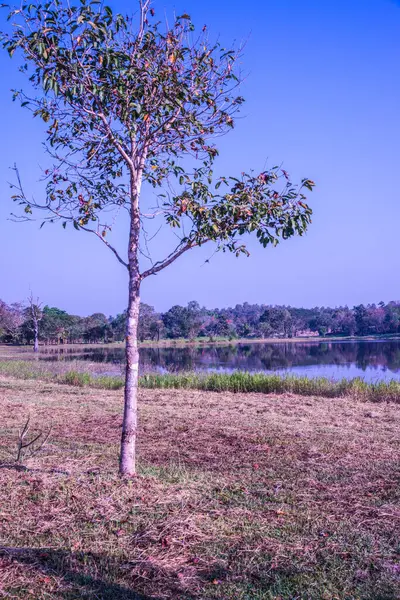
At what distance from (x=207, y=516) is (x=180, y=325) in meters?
72.8

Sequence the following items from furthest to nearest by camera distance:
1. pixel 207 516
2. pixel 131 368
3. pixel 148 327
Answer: pixel 148 327 < pixel 131 368 < pixel 207 516

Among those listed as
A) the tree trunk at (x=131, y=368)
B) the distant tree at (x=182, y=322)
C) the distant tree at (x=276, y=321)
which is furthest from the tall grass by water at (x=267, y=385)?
the distant tree at (x=276, y=321)

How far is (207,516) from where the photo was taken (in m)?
3.94

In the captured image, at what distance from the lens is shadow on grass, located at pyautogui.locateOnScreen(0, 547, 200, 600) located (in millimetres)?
2861

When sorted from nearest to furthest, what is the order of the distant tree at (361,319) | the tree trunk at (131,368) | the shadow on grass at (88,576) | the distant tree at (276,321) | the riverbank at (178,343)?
the shadow on grass at (88,576) < the tree trunk at (131,368) < the riverbank at (178,343) < the distant tree at (361,319) < the distant tree at (276,321)

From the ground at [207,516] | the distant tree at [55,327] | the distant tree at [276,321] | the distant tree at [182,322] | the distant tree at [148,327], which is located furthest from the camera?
the distant tree at [276,321]

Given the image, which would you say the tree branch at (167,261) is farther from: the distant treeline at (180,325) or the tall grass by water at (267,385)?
the distant treeline at (180,325)

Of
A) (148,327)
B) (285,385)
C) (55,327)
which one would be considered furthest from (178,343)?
(285,385)

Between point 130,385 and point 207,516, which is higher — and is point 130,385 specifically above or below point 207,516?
above

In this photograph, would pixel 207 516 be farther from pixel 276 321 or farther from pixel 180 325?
pixel 276 321

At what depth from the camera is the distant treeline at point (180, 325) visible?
61438mm

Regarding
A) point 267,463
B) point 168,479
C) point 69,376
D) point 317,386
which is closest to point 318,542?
point 168,479

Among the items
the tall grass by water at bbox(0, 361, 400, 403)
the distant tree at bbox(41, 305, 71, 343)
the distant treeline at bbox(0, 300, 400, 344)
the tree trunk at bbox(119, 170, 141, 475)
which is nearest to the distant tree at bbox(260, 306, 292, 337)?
the distant treeline at bbox(0, 300, 400, 344)

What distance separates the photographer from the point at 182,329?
7631 centimetres
